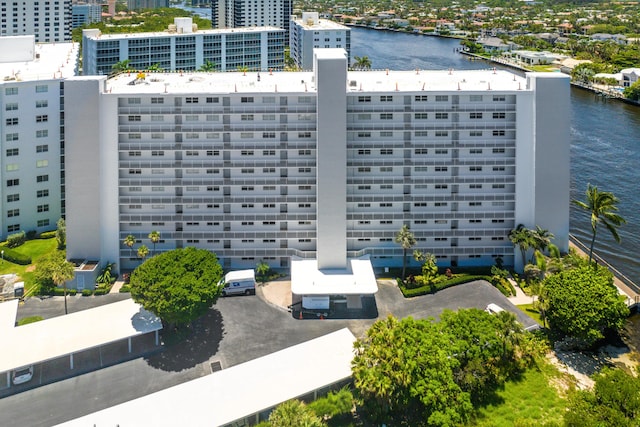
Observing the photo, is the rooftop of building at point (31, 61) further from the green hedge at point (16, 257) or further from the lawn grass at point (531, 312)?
the lawn grass at point (531, 312)

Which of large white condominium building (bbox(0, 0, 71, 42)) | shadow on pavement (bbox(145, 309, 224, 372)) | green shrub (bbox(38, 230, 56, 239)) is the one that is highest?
large white condominium building (bbox(0, 0, 71, 42))

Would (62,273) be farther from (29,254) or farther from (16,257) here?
(29,254)

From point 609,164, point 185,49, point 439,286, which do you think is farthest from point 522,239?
point 185,49

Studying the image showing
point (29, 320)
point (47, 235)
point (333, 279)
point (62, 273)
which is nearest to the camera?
point (29, 320)

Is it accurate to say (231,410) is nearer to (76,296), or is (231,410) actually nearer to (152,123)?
(76,296)

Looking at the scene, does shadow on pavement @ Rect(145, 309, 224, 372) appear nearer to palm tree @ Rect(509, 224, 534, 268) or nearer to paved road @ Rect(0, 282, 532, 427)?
paved road @ Rect(0, 282, 532, 427)

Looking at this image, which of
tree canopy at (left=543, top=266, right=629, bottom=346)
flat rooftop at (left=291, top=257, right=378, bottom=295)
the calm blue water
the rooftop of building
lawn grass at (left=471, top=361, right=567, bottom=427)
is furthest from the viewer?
the calm blue water

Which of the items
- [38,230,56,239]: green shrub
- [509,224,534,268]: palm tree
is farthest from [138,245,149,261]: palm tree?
[509,224,534,268]: palm tree
